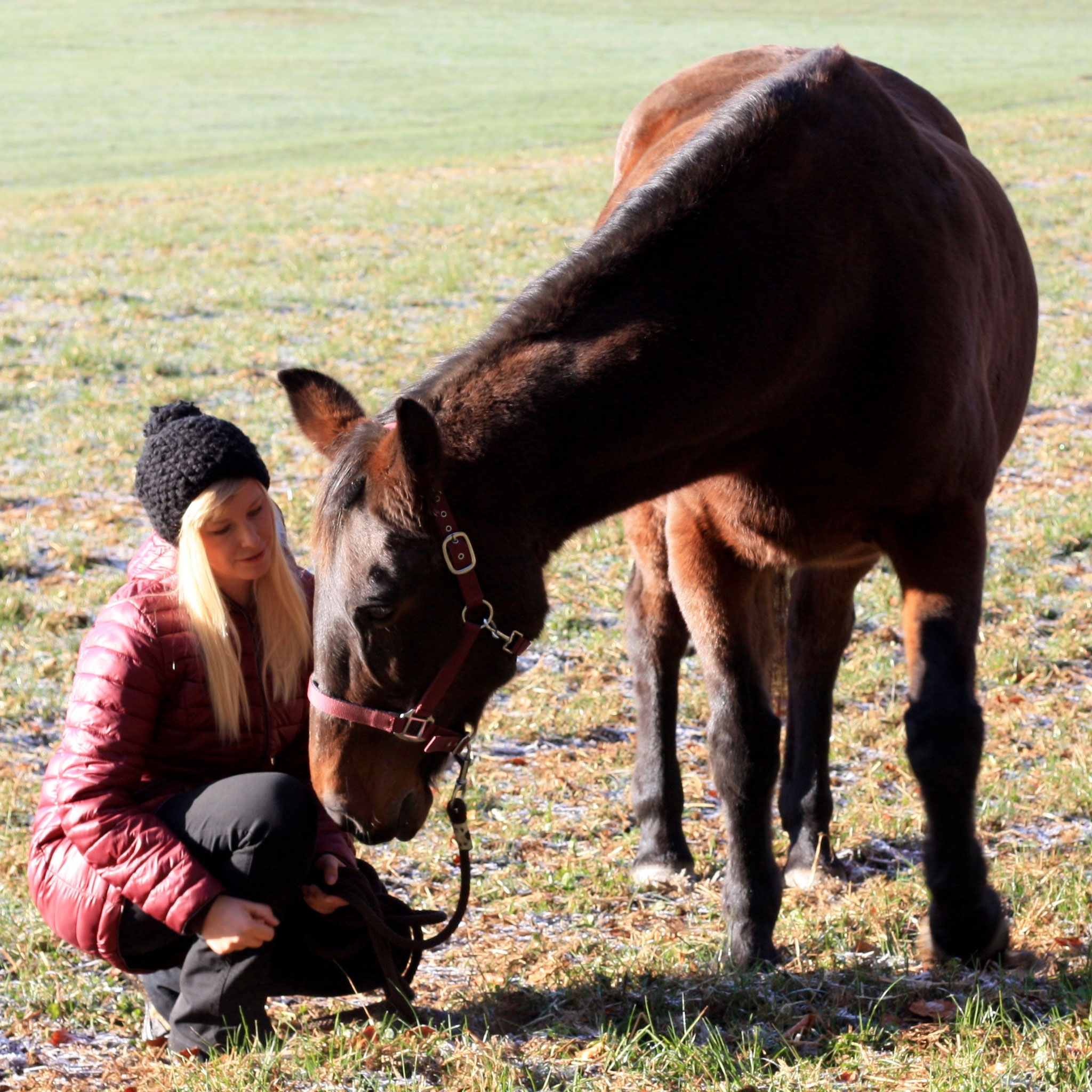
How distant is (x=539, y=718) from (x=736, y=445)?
1.98 m

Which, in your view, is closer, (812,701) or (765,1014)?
(765,1014)

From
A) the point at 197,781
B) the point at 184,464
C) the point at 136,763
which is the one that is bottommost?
the point at 197,781

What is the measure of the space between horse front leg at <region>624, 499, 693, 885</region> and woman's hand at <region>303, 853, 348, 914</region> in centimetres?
112

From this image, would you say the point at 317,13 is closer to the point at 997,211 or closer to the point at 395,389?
the point at 395,389

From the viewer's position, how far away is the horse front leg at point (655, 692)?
400cm

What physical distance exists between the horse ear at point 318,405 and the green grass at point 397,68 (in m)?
19.9

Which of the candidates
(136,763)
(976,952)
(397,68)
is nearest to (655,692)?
(976,952)

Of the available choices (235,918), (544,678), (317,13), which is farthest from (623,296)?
(317,13)

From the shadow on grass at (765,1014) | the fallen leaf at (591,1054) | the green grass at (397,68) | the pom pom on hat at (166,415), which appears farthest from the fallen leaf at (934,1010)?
the green grass at (397,68)

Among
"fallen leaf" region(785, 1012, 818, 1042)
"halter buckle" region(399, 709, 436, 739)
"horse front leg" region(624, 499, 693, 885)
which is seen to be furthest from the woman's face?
"fallen leaf" region(785, 1012, 818, 1042)

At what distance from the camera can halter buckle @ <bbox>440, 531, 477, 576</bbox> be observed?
105 inches

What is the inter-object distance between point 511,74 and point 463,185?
76.7 feet

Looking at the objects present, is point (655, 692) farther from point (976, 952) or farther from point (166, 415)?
point (166, 415)

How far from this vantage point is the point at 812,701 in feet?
13.8
